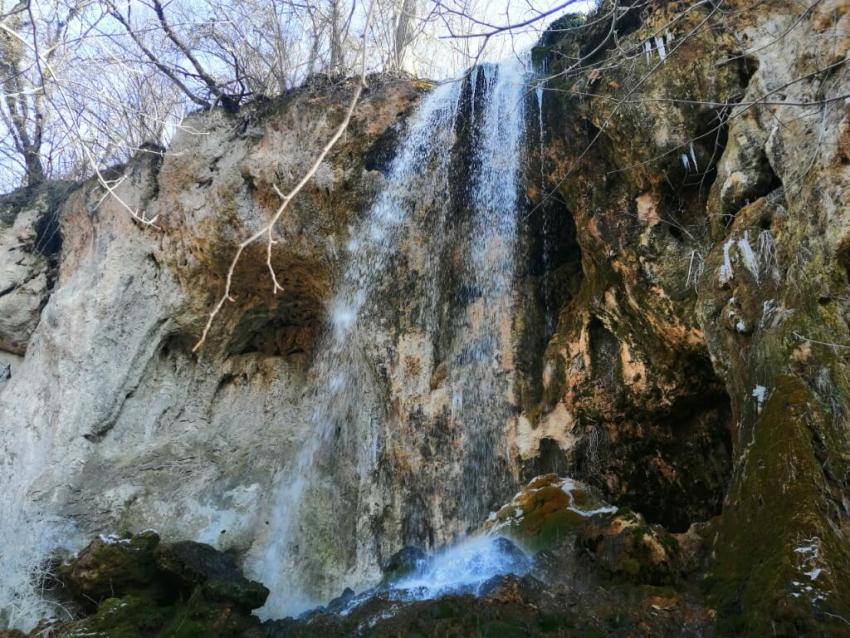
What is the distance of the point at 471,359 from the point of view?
6848 mm

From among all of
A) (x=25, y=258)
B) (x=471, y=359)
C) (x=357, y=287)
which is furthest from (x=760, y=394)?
(x=25, y=258)

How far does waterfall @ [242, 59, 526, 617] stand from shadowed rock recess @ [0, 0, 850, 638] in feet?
0.11

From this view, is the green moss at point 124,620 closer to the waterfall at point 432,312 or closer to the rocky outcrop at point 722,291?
the waterfall at point 432,312

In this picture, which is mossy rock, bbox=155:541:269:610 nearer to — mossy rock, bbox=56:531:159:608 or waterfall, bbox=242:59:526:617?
mossy rock, bbox=56:531:159:608

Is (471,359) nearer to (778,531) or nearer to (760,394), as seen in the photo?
(760,394)

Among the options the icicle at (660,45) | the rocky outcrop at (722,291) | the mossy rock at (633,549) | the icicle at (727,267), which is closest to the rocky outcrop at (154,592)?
the mossy rock at (633,549)

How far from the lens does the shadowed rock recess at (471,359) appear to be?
3.38 m

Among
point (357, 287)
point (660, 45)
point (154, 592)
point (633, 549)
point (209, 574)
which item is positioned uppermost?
point (660, 45)

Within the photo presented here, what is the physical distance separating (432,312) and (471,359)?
0.74 meters

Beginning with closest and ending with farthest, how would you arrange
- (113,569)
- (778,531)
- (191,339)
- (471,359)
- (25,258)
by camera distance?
(778,531) → (113,569) → (471,359) → (191,339) → (25,258)

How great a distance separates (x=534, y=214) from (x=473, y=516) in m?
3.17

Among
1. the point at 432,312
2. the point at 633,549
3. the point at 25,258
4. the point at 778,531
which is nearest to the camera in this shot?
the point at 778,531

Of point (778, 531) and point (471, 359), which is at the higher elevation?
point (471, 359)

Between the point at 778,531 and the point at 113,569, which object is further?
the point at 113,569
